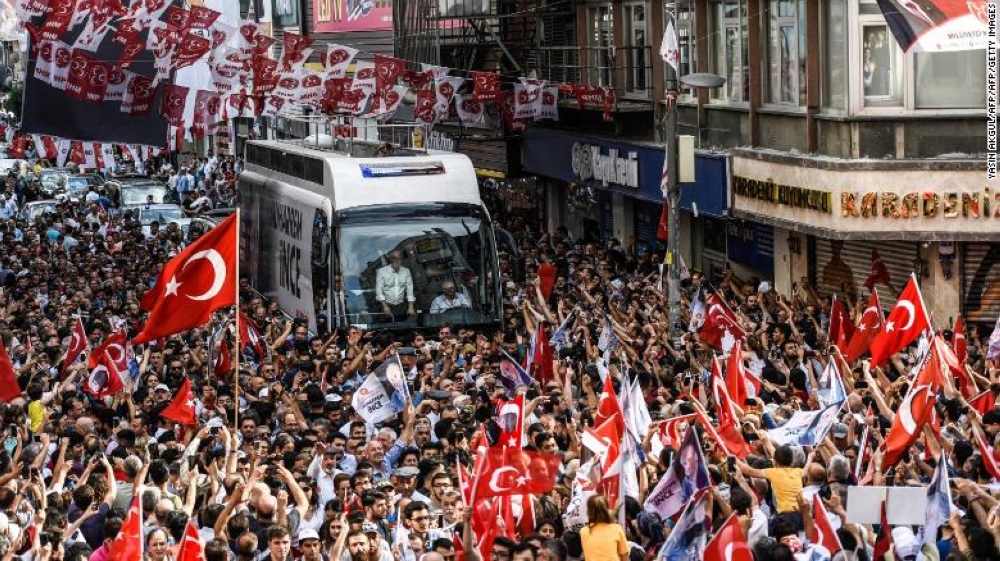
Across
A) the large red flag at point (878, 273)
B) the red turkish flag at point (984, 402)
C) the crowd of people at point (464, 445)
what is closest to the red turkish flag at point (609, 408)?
the crowd of people at point (464, 445)

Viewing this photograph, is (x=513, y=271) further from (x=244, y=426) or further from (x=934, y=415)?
(x=934, y=415)

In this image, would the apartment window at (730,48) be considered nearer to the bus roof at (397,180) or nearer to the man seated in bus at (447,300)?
the bus roof at (397,180)

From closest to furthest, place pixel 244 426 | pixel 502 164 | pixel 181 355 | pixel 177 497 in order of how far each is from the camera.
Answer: pixel 177 497
pixel 244 426
pixel 181 355
pixel 502 164

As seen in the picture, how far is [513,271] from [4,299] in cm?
900

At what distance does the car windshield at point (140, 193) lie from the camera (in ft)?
162

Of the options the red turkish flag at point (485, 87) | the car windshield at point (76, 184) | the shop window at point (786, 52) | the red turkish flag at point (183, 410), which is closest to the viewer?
the red turkish flag at point (183, 410)

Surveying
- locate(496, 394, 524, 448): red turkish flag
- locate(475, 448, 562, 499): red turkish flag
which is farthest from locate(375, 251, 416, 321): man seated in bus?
locate(475, 448, 562, 499): red turkish flag

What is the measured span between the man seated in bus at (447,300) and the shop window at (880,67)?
5.81m

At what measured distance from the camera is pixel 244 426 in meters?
18.0

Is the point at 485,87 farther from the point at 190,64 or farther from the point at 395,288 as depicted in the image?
the point at 395,288

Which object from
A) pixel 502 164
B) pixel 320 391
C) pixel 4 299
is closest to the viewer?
pixel 320 391

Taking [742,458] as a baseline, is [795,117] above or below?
above

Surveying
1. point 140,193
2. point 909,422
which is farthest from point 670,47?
point 140,193

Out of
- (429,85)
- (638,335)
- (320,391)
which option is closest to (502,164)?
(429,85)
